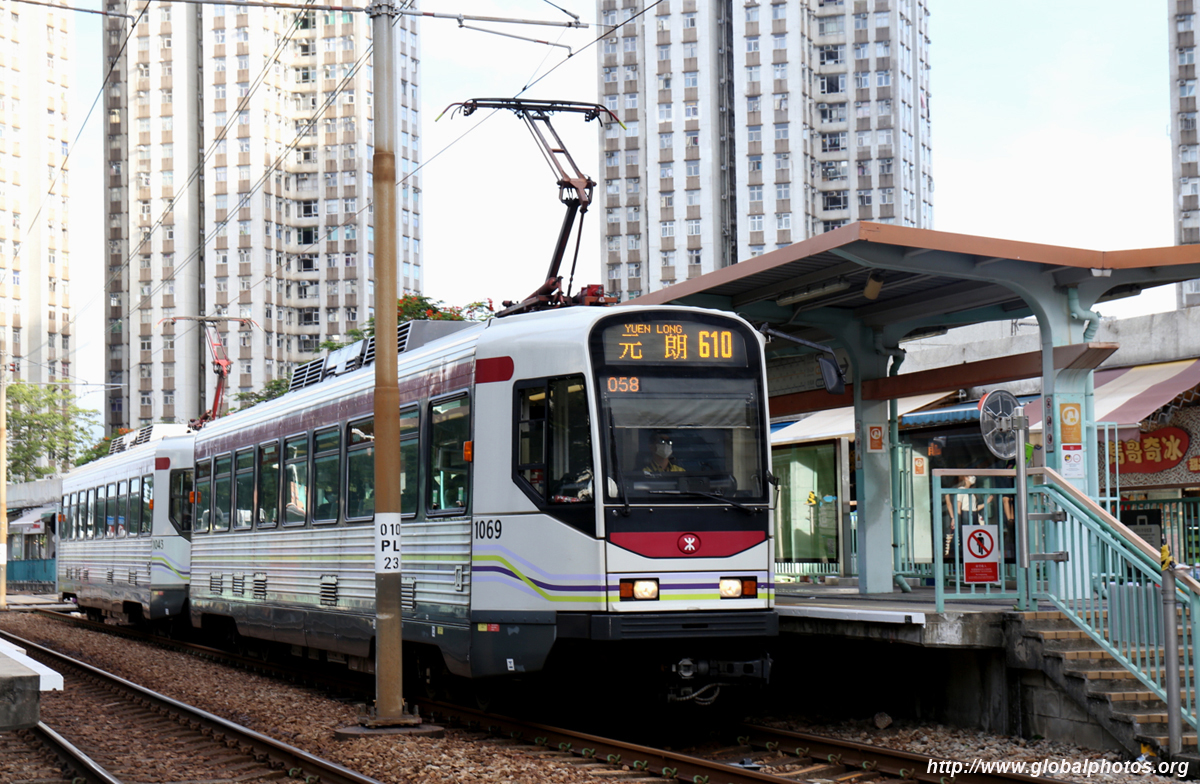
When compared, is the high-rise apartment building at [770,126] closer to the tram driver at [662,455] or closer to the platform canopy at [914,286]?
the platform canopy at [914,286]

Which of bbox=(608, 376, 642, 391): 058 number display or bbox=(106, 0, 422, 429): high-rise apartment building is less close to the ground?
bbox=(106, 0, 422, 429): high-rise apartment building

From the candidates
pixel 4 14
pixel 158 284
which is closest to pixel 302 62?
pixel 158 284

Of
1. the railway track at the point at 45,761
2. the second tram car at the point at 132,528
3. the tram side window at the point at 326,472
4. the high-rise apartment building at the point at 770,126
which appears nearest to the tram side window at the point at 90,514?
the second tram car at the point at 132,528

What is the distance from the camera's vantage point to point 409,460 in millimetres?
12789

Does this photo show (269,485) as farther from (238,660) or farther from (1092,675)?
(1092,675)

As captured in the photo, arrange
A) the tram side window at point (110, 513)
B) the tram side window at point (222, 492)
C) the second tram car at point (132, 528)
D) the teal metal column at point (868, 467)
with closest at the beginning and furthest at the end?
the teal metal column at point (868, 467), the tram side window at point (222, 492), the second tram car at point (132, 528), the tram side window at point (110, 513)

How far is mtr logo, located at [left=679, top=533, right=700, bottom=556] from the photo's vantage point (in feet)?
35.0

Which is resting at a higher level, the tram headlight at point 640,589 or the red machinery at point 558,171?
the red machinery at point 558,171

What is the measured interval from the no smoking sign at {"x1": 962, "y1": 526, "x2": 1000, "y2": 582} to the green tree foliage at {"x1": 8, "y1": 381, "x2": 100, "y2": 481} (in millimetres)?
73034

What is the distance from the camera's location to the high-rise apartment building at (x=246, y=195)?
98938 millimetres

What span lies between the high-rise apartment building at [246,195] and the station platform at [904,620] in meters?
88.2

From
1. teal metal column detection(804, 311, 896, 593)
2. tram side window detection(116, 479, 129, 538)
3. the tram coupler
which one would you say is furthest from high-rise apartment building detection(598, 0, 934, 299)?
the tram coupler

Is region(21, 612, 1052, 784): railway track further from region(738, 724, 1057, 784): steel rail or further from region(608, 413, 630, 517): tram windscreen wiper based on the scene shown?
region(608, 413, 630, 517): tram windscreen wiper

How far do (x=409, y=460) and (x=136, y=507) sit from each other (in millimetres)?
12694
